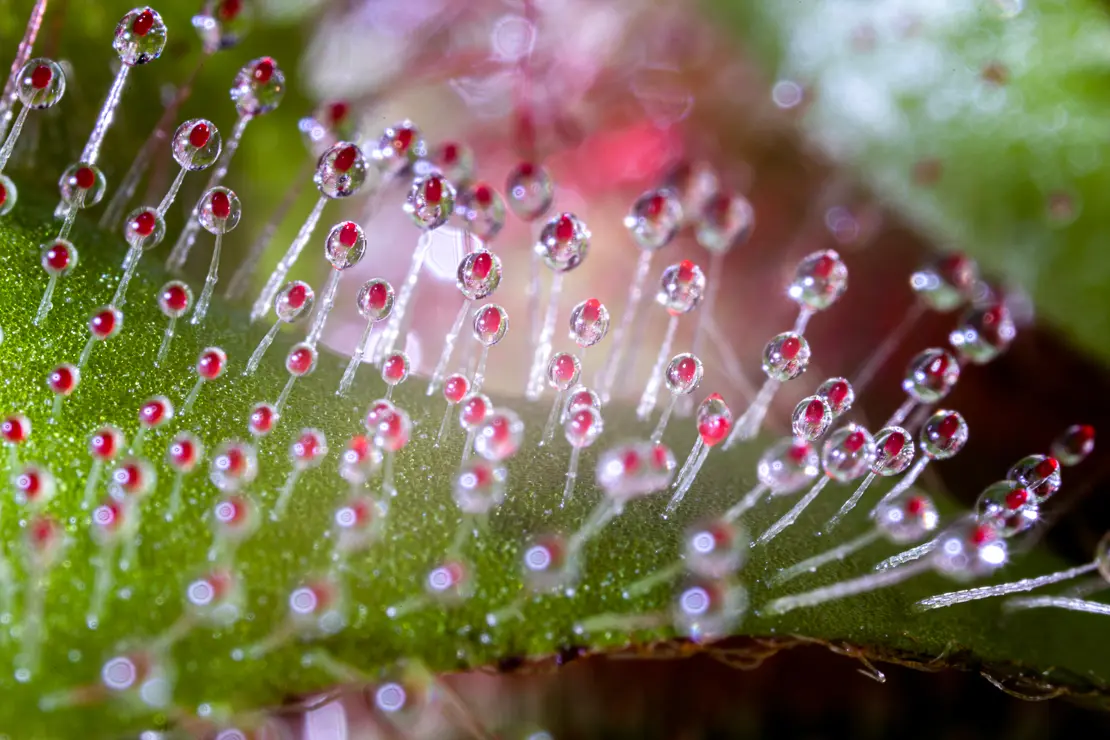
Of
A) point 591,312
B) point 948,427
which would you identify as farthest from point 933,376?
point 591,312

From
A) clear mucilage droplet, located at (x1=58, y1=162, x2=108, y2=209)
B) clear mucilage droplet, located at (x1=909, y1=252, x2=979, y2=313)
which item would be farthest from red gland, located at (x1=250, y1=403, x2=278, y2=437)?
clear mucilage droplet, located at (x1=909, y1=252, x2=979, y2=313)

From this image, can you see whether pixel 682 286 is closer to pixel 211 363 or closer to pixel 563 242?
pixel 563 242

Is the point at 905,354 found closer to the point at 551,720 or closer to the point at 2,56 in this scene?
the point at 551,720

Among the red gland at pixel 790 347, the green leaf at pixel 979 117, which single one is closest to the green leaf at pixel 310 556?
the red gland at pixel 790 347

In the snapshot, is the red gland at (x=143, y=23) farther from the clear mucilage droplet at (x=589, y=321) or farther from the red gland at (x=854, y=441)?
the red gland at (x=854, y=441)

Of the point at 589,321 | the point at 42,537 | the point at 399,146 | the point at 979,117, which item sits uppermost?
the point at 979,117
